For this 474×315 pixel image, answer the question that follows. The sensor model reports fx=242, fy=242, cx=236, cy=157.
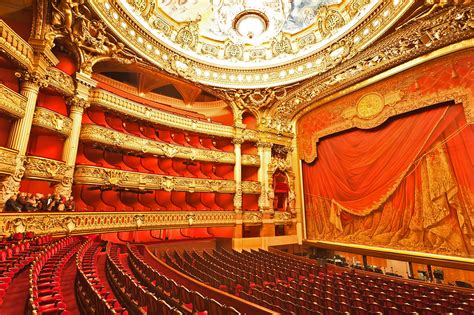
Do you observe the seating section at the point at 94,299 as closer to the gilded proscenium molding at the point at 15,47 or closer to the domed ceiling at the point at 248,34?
the gilded proscenium molding at the point at 15,47

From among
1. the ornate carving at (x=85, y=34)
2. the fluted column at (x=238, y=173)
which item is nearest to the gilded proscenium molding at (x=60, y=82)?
the ornate carving at (x=85, y=34)

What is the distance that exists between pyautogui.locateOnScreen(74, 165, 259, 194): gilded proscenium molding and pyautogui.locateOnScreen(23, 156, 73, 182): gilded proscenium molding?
47 centimetres

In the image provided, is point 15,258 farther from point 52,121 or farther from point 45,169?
point 52,121

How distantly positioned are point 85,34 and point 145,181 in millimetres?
3938

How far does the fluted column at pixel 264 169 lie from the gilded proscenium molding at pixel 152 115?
4.43 feet

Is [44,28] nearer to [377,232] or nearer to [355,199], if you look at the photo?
[355,199]

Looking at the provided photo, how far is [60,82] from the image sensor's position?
5461 millimetres

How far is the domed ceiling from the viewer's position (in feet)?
21.6

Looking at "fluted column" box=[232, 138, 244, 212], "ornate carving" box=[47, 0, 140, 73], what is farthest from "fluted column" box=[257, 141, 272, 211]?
"ornate carving" box=[47, 0, 140, 73]

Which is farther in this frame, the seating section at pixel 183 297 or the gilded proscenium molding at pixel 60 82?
the gilded proscenium molding at pixel 60 82

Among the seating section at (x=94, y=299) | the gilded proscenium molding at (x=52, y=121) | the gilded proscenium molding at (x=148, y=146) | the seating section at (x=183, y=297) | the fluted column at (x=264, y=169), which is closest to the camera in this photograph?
the seating section at (x=94, y=299)

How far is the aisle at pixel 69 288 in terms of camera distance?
1892 millimetres

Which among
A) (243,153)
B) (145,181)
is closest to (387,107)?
(243,153)

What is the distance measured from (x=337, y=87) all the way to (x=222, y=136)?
14.3 ft
